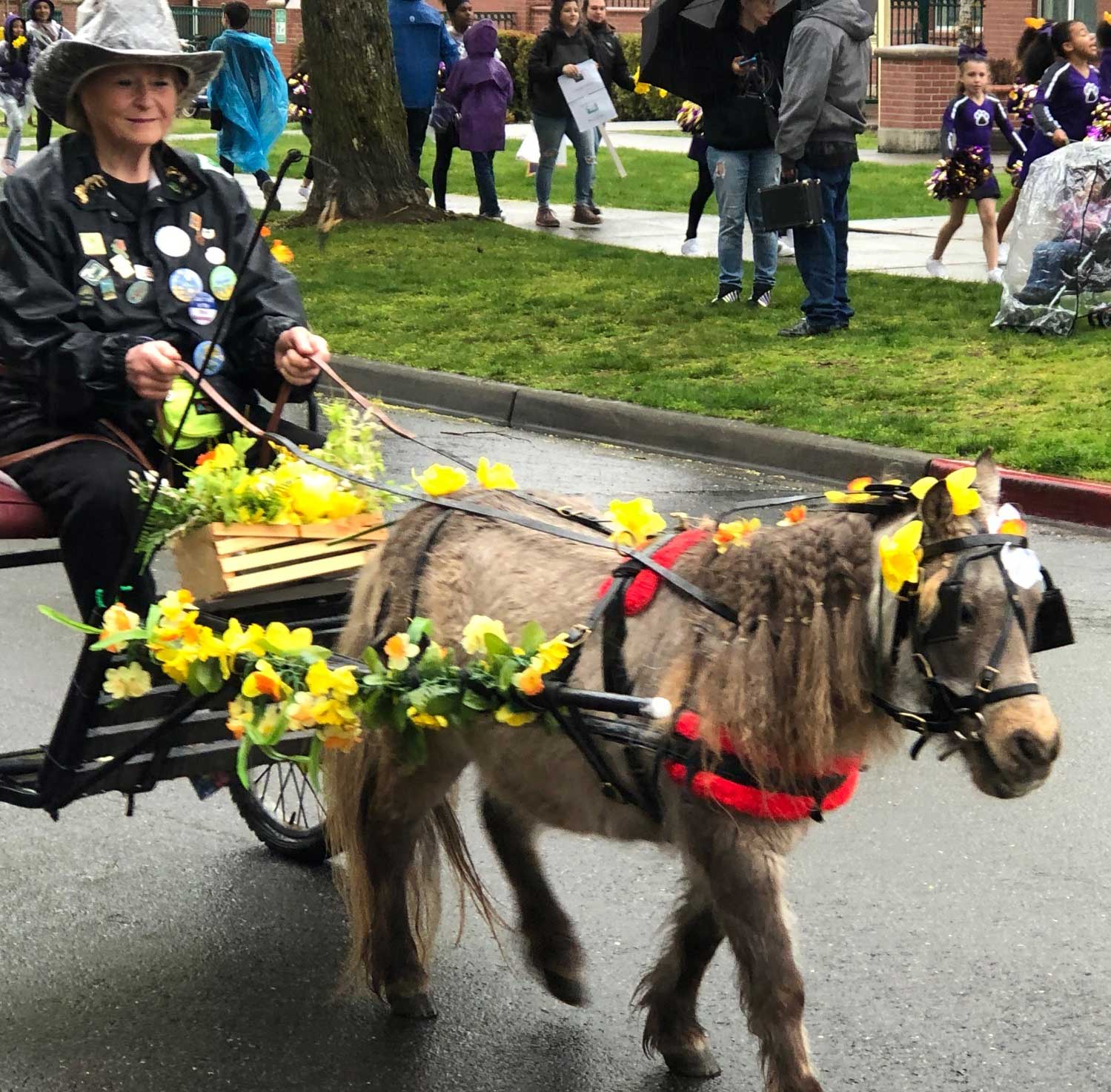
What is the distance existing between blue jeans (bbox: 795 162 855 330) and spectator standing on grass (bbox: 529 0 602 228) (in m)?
5.40

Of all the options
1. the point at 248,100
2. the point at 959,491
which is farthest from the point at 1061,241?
the point at 248,100

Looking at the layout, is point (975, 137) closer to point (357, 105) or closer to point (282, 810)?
point (357, 105)

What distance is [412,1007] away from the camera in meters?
4.04

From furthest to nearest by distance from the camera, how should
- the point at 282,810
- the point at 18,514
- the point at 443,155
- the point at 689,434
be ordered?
the point at 443,155 → the point at 689,434 → the point at 282,810 → the point at 18,514

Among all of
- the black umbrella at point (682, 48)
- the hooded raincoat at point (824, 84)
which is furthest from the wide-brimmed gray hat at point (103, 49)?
the black umbrella at point (682, 48)

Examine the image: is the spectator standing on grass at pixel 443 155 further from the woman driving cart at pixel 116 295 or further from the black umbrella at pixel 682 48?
the woman driving cart at pixel 116 295

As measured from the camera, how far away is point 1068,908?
4.44 m

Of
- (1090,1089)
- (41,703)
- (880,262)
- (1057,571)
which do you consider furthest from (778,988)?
(880,262)

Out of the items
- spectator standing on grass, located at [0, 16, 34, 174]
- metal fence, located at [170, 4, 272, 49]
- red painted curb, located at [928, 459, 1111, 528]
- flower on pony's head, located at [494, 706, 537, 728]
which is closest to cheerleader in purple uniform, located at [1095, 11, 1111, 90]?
red painted curb, located at [928, 459, 1111, 528]

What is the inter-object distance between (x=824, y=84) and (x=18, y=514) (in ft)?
25.1

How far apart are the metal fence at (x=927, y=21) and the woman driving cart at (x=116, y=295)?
23.6 m

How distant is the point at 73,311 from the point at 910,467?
5270 mm

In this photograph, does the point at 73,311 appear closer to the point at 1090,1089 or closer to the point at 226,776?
the point at 226,776

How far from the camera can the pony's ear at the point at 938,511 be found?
2.97 m
